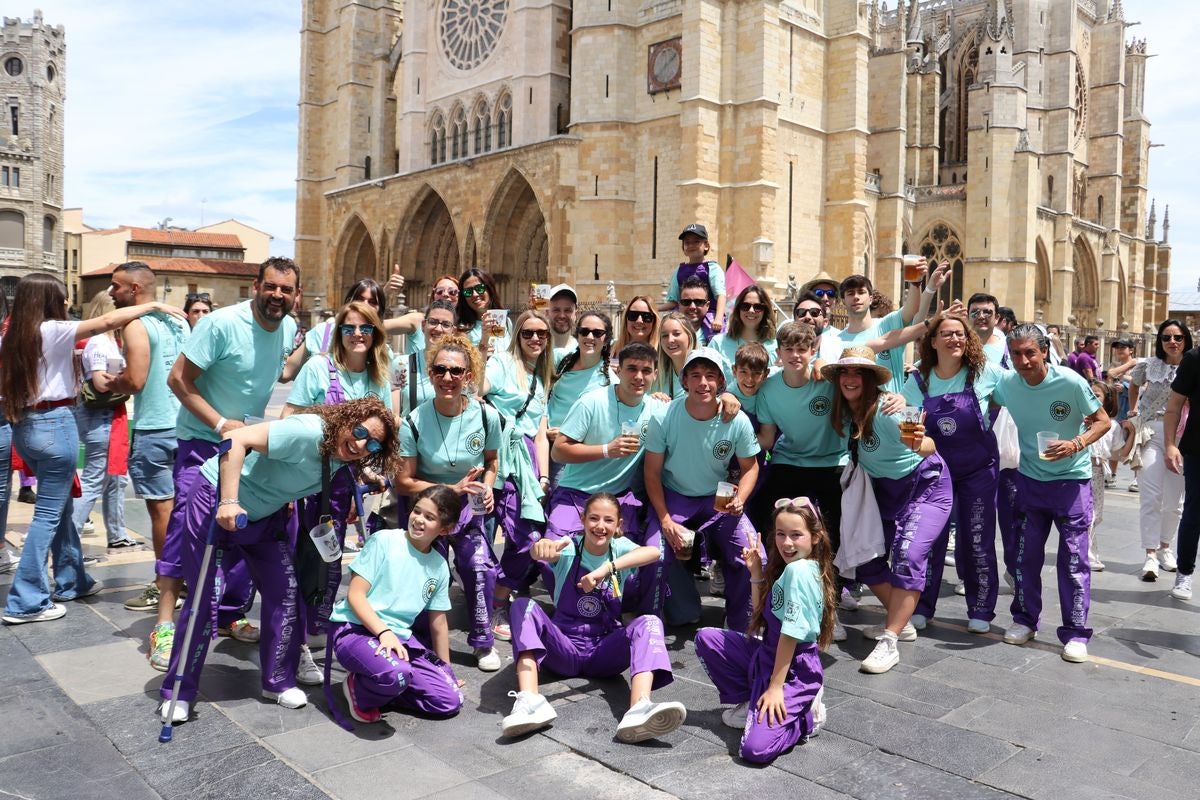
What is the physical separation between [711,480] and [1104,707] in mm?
2073

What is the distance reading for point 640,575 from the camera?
4.33 meters

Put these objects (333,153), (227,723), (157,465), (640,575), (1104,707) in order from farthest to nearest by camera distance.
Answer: (333,153), (157,465), (640,575), (1104,707), (227,723)

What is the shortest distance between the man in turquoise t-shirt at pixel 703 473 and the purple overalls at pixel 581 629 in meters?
0.57

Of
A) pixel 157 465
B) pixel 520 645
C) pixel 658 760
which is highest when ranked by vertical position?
pixel 157 465

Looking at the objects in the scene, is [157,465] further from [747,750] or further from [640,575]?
[747,750]

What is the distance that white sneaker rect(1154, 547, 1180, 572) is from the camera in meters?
6.67

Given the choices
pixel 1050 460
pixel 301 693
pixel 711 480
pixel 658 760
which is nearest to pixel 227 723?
pixel 301 693

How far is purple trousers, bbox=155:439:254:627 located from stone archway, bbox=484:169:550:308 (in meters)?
21.8

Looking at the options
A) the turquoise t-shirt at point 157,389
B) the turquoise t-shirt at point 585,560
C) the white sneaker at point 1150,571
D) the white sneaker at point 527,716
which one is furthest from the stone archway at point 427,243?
the white sneaker at point 527,716

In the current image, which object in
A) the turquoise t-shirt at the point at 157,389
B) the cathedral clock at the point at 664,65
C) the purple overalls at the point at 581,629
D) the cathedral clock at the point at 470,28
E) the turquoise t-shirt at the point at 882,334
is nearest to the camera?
the purple overalls at the point at 581,629

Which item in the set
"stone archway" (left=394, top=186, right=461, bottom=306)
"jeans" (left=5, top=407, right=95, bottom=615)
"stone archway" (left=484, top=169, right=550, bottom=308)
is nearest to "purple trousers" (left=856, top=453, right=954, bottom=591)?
"jeans" (left=5, top=407, right=95, bottom=615)

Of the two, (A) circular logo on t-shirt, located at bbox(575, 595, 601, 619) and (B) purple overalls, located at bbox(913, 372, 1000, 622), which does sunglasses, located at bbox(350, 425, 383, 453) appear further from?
(B) purple overalls, located at bbox(913, 372, 1000, 622)

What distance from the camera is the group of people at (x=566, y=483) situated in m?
3.73

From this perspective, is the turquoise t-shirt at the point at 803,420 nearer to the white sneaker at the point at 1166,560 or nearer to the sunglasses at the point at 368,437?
the sunglasses at the point at 368,437
